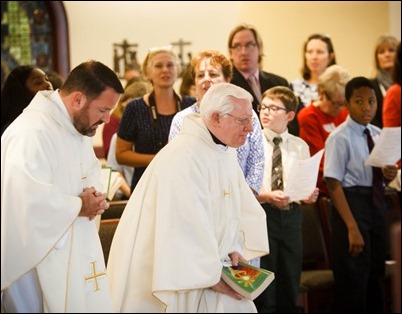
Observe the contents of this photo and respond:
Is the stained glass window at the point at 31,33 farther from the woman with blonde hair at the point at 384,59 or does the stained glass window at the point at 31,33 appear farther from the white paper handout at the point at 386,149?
the white paper handout at the point at 386,149

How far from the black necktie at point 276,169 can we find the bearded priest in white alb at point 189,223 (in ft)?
Result: 4.54

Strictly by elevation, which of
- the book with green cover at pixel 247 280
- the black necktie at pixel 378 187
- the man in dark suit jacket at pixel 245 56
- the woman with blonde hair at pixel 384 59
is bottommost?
the black necktie at pixel 378 187

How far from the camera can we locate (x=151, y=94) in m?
6.31

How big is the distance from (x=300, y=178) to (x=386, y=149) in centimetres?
79

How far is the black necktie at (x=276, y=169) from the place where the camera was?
606 centimetres

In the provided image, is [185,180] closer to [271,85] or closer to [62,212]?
[62,212]

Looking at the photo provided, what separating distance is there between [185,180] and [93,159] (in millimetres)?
428

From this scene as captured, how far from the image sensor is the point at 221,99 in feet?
14.9

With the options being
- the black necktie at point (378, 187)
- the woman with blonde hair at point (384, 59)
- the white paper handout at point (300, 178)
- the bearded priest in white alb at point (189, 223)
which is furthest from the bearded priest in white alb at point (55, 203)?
the woman with blonde hair at point (384, 59)

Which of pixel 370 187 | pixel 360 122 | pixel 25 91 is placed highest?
pixel 25 91

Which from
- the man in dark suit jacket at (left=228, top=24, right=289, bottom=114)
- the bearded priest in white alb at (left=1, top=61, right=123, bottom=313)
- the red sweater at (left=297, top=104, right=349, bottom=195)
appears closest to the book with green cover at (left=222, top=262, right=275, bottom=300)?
the bearded priest in white alb at (left=1, top=61, right=123, bottom=313)

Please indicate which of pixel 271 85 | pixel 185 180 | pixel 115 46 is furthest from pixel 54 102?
pixel 115 46

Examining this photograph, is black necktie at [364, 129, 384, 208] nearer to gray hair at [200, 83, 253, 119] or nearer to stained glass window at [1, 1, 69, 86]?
gray hair at [200, 83, 253, 119]

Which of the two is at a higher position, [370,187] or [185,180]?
[185,180]
